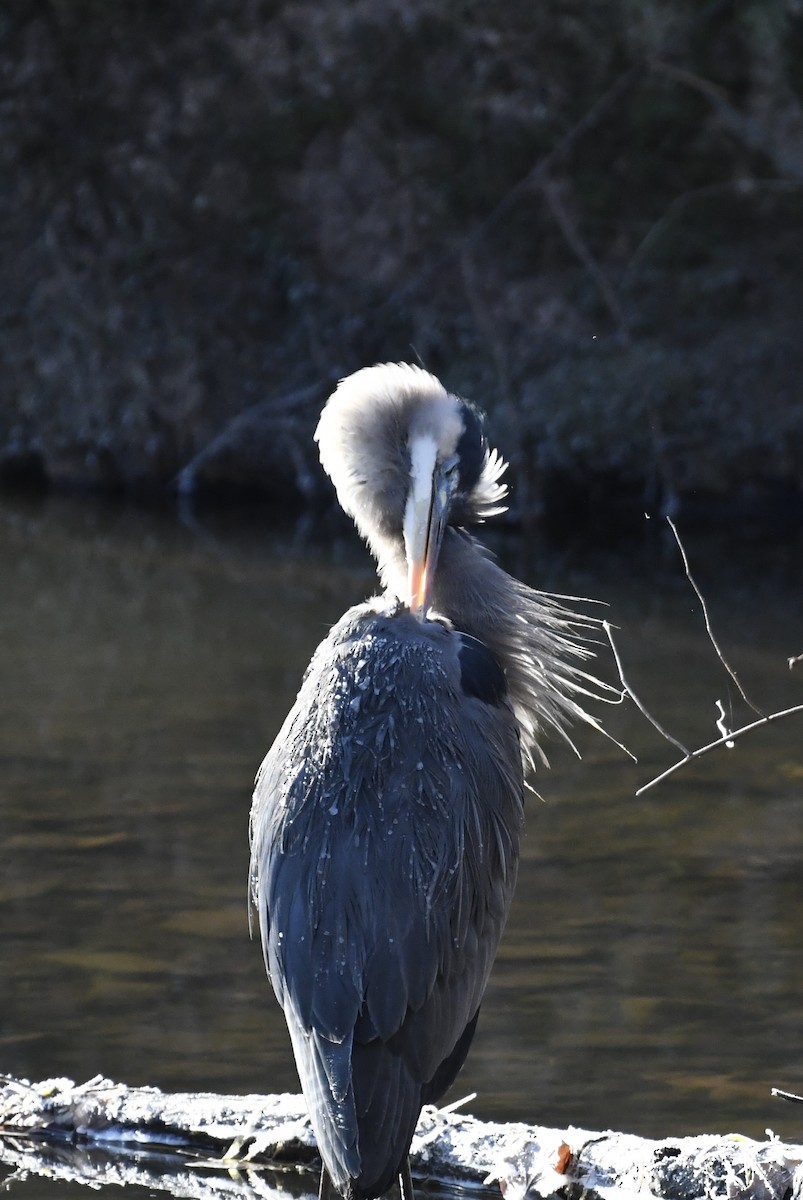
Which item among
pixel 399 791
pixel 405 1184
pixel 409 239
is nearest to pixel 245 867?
pixel 399 791

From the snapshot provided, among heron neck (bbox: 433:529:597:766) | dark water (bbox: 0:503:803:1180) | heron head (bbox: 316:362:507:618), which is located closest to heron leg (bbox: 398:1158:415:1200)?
dark water (bbox: 0:503:803:1180)

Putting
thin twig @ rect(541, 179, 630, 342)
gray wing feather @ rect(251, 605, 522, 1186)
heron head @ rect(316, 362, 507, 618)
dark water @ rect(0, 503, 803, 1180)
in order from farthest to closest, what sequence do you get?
thin twig @ rect(541, 179, 630, 342), dark water @ rect(0, 503, 803, 1180), heron head @ rect(316, 362, 507, 618), gray wing feather @ rect(251, 605, 522, 1186)

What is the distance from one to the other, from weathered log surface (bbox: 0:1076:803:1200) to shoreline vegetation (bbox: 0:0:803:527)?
9773 mm

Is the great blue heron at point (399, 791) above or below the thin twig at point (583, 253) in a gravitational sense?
below

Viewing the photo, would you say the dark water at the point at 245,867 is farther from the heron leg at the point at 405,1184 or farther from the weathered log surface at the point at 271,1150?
the heron leg at the point at 405,1184

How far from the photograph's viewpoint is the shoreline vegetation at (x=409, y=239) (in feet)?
45.0

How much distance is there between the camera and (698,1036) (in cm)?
446

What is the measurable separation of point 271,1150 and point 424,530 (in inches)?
52.3

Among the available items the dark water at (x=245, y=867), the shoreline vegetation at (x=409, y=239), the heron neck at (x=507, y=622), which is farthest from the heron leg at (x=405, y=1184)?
the shoreline vegetation at (x=409, y=239)

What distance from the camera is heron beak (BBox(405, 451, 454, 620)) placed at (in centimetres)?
381

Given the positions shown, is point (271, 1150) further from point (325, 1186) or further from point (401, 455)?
point (401, 455)

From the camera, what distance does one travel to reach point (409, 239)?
1458cm

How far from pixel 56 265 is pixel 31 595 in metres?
5.84

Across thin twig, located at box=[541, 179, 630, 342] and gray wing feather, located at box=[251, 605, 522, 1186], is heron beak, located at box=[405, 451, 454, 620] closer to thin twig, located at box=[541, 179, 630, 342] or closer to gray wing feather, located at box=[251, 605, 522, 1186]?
gray wing feather, located at box=[251, 605, 522, 1186]
